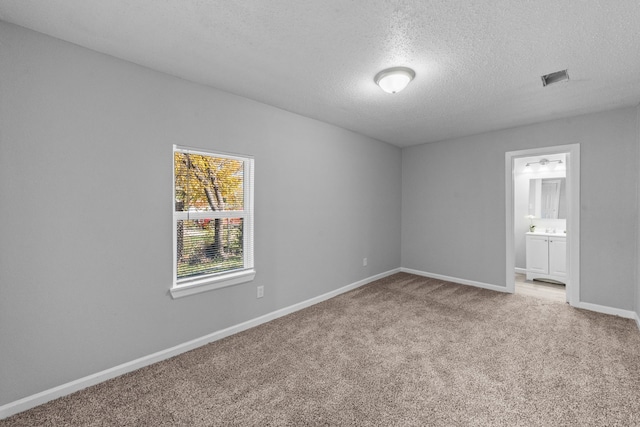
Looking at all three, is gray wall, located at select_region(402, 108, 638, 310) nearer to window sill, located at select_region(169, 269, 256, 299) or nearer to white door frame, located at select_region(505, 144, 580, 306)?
white door frame, located at select_region(505, 144, 580, 306)

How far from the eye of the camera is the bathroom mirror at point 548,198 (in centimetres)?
516

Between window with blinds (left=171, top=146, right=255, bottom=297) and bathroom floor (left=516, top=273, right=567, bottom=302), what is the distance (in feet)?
13.7

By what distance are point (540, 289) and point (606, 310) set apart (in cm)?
110

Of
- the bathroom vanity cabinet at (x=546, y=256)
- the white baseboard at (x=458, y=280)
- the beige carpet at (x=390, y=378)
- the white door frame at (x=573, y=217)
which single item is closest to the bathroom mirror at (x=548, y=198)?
the bathroom vanity cabinet at (x=546, y=256)

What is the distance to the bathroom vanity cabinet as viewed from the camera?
471 cm

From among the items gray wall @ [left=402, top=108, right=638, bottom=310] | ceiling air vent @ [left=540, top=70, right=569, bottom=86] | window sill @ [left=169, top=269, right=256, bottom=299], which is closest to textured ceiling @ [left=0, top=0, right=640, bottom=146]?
ceiling air vent @ [left=540, top=70, right=569, bottom=86]

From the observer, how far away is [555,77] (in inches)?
97.3

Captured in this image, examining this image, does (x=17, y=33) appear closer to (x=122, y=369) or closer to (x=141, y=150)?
(x=141, y=150)

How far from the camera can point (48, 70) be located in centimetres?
189

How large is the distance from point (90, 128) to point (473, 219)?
492cm

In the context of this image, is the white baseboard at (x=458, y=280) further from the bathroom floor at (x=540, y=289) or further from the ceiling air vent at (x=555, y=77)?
the ceiling air vent at (x=555, y=77)

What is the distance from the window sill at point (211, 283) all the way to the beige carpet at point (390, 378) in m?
0.54

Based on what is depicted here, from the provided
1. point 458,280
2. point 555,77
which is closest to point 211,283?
point 555,77

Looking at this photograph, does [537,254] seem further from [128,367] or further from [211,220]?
[128,367]
